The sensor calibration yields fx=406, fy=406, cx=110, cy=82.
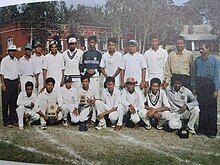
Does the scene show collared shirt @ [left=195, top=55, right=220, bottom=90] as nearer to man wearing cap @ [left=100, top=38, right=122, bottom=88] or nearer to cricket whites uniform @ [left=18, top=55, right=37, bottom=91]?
man wearing cap @ [left=100, top=38, right=122, bottom=88]

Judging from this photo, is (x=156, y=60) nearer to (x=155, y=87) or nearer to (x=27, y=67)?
(x=155, y=87)

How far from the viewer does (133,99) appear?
13.0ft

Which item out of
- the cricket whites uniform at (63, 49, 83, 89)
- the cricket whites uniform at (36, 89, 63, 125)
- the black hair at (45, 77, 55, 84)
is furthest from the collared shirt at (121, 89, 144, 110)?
the black hair at (45, 77, 55, 84)

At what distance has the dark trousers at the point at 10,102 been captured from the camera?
4.49 meters

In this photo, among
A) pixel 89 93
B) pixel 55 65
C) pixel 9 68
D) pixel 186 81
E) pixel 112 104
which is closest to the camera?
pixel 186 81

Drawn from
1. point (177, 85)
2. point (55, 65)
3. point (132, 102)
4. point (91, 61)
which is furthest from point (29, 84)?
point (177, 85)

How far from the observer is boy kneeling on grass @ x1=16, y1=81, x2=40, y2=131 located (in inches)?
173

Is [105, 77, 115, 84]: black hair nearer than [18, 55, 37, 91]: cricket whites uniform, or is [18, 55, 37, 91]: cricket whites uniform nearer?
[105, 77, 115, 84]: black hair

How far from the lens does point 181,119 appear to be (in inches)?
147

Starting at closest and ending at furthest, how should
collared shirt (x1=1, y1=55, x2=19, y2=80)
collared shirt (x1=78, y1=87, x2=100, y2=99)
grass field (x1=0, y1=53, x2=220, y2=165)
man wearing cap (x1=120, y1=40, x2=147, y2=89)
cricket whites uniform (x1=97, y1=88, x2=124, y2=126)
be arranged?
1. grass field (x1=0, y1=53, x2=220, y2=165)
2. man wearing cap (x1=120, y1=40, x2=147, y2=89)
3. cricket whites uniform (x1=97, y1=88, x2=124, y2=126)
4. collared shirt (x1=78, y1=87, x2=100, y2=99)
5. collared shirt (x1=1, y1=55, x2=19, y2=80)

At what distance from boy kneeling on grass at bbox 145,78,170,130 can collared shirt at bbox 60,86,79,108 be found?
2.51ft

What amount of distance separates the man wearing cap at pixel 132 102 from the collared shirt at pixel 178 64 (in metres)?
0.34

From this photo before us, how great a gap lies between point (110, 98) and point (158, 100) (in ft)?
1.63

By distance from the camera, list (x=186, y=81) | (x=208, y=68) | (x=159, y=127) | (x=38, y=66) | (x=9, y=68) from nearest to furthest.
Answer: (x=208, y=68) < (x=186, y=81) < (x=159, y=127) < (x=38, y=66) < (x=9, y=68)
